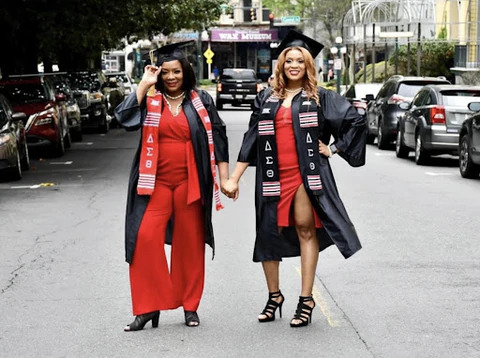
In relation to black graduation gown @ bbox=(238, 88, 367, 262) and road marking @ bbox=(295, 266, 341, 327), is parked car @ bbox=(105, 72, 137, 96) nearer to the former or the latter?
road marking @ bbox=(295, 266, 341, 327)

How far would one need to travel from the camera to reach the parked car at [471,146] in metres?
17.5

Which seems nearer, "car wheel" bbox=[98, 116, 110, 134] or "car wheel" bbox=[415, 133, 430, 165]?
"car wheel" bbox=[415, 133, 430, 165]

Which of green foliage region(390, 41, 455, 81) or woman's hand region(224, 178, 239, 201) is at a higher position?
woman's hand region(224, 178, 239, 201)

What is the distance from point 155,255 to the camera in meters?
7.14

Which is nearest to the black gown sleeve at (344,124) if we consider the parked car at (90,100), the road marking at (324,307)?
the road marking at (324,307)

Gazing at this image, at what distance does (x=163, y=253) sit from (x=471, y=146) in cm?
1133

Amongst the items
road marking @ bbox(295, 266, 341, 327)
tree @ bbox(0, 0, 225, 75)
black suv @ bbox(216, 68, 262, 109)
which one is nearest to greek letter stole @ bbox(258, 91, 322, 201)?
road marking @ bbox(295, 266, 341, 327)

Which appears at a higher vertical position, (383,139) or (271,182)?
(271,182)

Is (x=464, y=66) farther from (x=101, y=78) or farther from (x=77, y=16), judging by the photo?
(x=77, y=16)

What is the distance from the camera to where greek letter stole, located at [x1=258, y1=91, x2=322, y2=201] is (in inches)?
277

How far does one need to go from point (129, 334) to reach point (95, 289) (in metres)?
→ 1.67

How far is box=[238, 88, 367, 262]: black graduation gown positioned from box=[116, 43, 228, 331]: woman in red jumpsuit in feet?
0.82

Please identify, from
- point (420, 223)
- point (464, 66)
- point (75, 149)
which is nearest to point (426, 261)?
point (420, 223)

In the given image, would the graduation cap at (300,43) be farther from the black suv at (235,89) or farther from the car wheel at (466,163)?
the black suv at (235,89)
